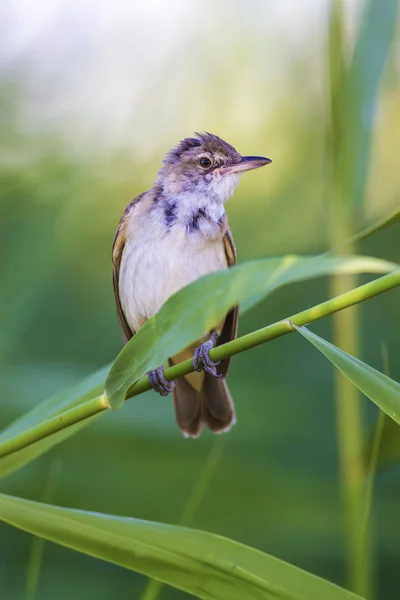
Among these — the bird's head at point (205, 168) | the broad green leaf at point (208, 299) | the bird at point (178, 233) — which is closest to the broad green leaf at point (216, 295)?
the broad green leaf at point (208, 299)

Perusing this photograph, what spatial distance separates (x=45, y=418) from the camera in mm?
687

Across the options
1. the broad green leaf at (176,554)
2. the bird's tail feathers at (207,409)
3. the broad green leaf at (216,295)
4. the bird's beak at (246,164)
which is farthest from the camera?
the bird's tail feathers at (207,409)

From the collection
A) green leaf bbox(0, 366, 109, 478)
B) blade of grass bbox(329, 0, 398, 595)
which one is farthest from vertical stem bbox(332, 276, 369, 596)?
green leaf bbox(0, 366, 109, 478)

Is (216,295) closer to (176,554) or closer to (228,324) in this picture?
(176,554)

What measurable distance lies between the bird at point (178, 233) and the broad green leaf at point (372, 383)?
35 centimetres

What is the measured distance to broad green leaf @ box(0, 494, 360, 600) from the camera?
58cm

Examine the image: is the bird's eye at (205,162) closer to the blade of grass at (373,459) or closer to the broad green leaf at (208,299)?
the blade of grass at (373,459)

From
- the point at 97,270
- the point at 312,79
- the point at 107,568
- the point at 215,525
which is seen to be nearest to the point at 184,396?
the point at 97,270

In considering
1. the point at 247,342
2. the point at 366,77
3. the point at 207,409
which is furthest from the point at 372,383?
the point at 207,409

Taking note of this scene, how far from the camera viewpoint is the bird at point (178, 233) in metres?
0.97

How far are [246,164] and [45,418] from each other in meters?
0.44

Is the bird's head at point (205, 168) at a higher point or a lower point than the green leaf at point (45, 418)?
higher

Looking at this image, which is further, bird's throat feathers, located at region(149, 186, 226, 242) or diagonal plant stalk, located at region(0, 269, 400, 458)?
bird's throat feathers, located at region(149, 186, 226, 242)

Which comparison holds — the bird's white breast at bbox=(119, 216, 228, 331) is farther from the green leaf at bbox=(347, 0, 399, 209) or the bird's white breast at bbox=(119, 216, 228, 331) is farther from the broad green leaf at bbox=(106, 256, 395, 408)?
the broad green leaf at bbox=(106, 256, 395, 408)
